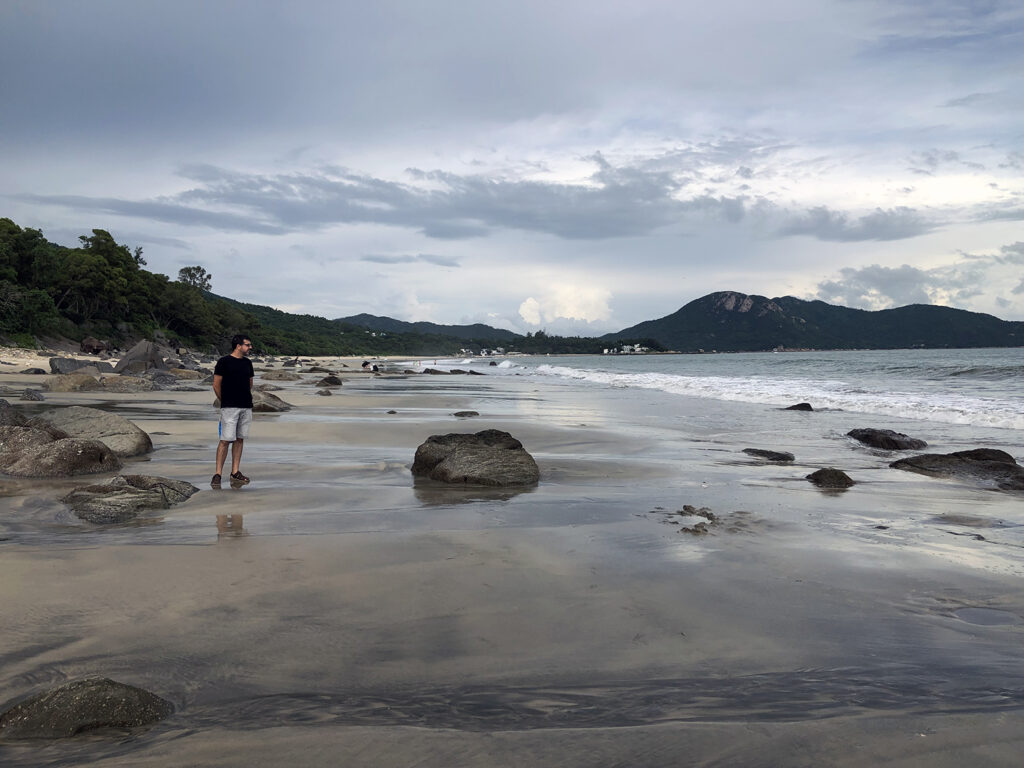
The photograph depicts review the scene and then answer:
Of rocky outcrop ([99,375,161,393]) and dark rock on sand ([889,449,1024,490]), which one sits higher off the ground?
dark rock on sand ([889,449,1024,490])

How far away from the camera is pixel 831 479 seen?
7.68 meters

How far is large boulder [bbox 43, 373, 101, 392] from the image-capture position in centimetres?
1959

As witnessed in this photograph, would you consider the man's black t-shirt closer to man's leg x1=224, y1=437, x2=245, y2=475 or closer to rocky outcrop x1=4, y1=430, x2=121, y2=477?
man's leg x1=224, y1=437, x2=245, y2=475

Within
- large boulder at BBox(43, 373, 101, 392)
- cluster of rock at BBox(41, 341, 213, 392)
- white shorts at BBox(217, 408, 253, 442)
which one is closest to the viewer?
white shorts at BBox(217, 408, 253, 442)


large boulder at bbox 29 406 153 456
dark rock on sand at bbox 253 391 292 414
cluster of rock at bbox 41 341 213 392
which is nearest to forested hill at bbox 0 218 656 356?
cluster of rock at bbox 41 341 213 392

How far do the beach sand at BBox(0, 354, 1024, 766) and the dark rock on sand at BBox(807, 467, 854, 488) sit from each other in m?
→ 0.40

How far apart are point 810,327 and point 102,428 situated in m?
150

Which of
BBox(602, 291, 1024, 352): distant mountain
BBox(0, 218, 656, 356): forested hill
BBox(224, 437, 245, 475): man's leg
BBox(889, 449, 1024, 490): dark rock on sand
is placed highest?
BBox(602, 291, 1024, 352): distant mountain

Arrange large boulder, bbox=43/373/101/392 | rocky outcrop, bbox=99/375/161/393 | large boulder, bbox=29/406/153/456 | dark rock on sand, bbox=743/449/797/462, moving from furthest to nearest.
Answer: rocky outcrop, bbox=99/375/161/393, large boulder, bbox=43/373/101/392, dark rock on sand, bbox=743/449/797/462, large boulder, bbox=29/406/153/456

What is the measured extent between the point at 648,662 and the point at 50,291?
63827 millimetres

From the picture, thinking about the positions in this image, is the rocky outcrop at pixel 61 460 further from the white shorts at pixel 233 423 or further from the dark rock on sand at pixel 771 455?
the dark rock on sand at pixel 771 455

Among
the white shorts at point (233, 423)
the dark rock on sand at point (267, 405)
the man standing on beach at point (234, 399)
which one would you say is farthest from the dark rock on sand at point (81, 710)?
the dark rock on sand at point (267, 405)

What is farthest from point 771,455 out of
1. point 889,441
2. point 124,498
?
point 124,498

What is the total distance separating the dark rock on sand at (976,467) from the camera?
795 centimetres
